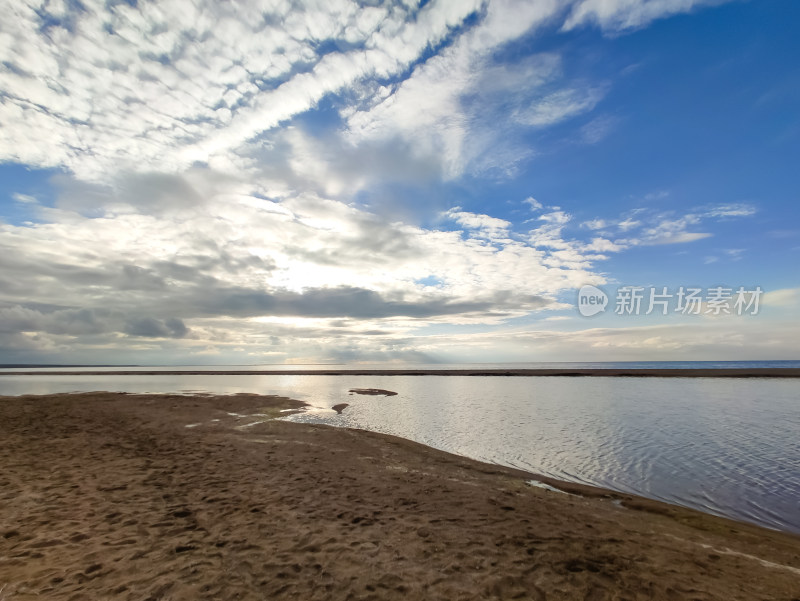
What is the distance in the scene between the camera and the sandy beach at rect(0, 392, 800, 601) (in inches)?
268

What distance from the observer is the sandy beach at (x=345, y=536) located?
6.80 meters

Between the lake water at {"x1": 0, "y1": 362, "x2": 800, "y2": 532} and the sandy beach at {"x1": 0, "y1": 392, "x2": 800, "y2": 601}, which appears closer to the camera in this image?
the sandy beach at {"x1": 0, "y1": 392, "x2": 800, "y2": 601}

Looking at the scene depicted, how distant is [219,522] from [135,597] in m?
3.24

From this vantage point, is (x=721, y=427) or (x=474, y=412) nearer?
(x=721, y=427)

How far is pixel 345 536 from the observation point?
8.80 metres

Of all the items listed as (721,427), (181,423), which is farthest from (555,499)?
(181,423)

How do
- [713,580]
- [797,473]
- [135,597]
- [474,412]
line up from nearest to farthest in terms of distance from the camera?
[135,597] < [713,580] < [797,473] < [474,412]

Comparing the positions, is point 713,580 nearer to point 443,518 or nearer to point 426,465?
point 443,518

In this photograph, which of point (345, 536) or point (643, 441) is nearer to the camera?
point (345, 536)

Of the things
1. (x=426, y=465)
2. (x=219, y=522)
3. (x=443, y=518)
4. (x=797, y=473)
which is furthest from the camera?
(x=426, y=465)

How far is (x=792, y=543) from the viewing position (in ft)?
30.9

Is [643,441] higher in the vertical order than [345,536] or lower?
lower

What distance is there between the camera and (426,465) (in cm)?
1612

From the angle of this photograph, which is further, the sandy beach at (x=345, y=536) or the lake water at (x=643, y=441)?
the lake water at (x=643, y=441)
